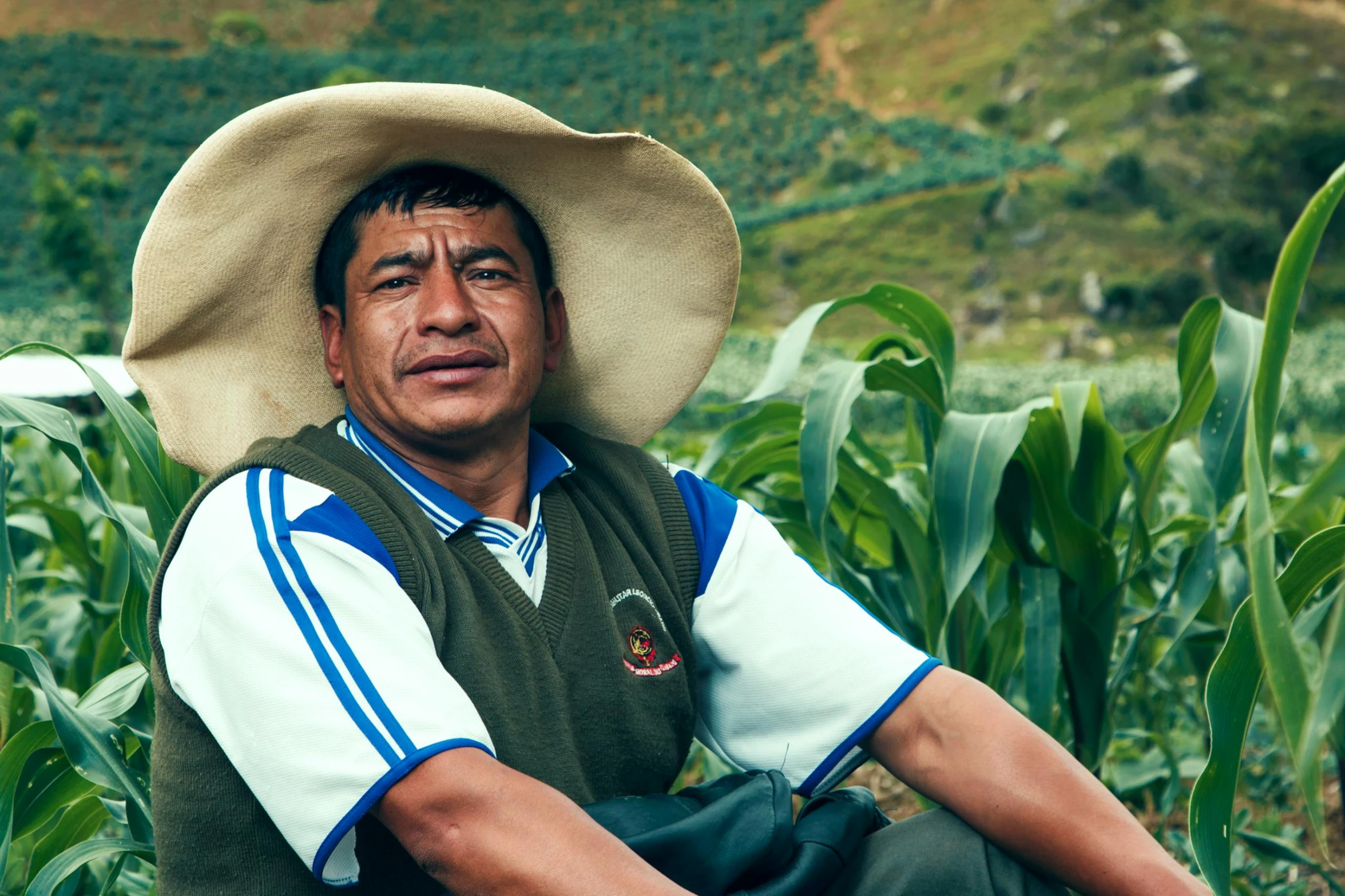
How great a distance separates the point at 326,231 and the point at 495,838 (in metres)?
0.73

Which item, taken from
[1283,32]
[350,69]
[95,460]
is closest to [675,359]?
[95,460]

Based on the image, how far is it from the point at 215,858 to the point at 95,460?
2.16 m

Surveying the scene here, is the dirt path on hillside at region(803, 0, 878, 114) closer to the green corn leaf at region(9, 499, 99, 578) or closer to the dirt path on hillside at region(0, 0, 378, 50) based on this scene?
the dirt path on hillside at region(0, 0, 378, 50)

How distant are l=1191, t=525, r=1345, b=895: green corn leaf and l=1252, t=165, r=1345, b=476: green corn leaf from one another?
0.26m

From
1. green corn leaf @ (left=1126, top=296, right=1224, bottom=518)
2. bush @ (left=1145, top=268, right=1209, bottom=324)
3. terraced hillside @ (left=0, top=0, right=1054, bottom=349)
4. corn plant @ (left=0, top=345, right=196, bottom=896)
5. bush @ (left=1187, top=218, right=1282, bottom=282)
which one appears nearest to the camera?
corn plant @ (left=0, top=345, right=196, bottom=896)

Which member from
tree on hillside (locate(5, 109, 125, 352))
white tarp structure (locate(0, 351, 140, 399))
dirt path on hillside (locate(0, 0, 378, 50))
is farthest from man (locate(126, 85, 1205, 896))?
dirt path on hillside (locate(0, 0, 378, 50))

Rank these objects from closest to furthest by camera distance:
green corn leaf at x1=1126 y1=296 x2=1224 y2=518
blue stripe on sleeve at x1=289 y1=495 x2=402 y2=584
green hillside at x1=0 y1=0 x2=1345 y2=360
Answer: blue stripe on sleeve at x1=289 y1=495 x2=402 y2=584 → green corn leaf at x1=1126 y1=296 x2=1224 y2=518 → green hillside at x1=0 y1=0 x2=1345 y2=360

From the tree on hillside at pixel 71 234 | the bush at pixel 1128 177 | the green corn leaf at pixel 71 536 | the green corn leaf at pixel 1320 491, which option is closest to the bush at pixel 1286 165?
the bush at pixel 1128 177

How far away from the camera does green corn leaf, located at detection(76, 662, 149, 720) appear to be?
4.69 feet

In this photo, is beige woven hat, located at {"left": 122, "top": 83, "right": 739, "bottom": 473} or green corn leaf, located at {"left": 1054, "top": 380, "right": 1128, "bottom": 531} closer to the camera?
beige woven hat, located at {"left": 122, "top": 83, "right": 739, "bottom": 473}

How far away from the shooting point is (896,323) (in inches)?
71.4

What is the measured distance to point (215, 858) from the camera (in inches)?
40.7

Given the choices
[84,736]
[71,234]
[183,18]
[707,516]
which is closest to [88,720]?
[84,736]

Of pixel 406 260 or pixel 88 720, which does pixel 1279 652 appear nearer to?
pixel 406 260
